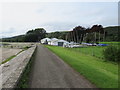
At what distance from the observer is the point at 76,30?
79.8 m

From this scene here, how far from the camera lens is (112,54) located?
45.2ft

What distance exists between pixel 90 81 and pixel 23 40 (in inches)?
4494

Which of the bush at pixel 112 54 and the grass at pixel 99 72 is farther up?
the bush at pixel 112 54

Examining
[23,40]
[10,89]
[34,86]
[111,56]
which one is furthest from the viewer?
[23,40]

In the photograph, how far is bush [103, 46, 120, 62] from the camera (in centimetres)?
1330

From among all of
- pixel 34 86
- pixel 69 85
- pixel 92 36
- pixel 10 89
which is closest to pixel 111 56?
pixel 69 85

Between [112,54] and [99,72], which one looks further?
[112,54]

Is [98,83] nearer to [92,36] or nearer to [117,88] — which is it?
[117,88]

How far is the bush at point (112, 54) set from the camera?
43.6 ft

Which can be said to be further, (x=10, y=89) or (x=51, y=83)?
(x=51, y=83)

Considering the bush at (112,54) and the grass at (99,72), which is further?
the bush at (112,54)

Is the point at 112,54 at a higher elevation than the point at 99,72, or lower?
higher

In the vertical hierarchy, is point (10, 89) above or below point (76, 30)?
below

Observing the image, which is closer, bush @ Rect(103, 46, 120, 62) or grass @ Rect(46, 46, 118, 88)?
grass @ Rect(46, 46, 118, 88)
